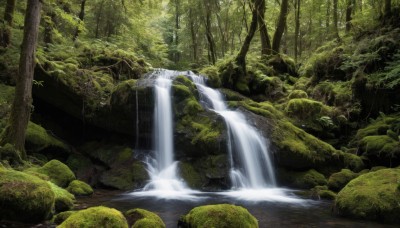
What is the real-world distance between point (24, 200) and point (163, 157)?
6.90 meters

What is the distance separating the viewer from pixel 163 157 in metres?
12.7

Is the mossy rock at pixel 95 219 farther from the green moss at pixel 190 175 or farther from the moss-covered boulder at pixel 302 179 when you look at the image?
the moss-covered boulder at pixel 302 179

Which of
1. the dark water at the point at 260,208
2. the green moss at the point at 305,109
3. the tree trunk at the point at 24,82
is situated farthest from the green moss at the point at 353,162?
the tree trunk at the point at 24,82

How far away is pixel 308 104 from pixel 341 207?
7613 millimetres

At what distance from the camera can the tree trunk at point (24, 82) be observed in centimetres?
945

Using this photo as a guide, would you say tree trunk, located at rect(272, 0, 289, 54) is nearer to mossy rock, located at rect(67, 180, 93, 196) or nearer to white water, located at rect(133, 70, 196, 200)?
white water, located at rect(133, 70, 196, 200)

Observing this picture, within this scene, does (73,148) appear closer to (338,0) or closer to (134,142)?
(134,142)

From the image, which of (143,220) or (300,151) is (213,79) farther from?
(143,220)

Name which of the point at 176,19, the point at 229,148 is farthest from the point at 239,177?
the point at 176,19

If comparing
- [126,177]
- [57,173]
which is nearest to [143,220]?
[57,173]

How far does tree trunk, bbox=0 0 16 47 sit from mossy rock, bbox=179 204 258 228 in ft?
35.1

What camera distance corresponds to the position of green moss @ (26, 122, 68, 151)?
38.0ft

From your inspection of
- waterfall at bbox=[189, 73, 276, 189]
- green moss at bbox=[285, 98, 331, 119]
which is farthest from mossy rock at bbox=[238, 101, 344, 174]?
green moss at bbox=[285, 98, 331, 119]

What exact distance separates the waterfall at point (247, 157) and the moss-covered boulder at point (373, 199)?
3.86 metres
